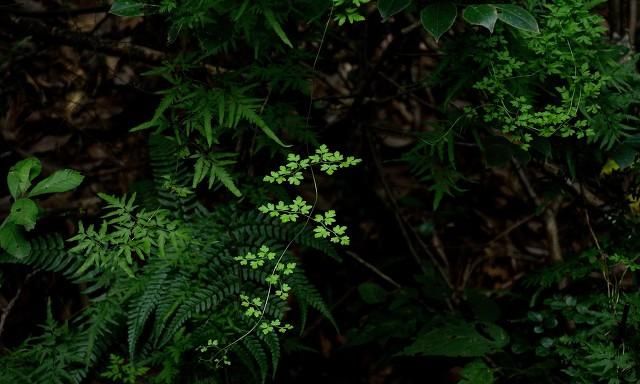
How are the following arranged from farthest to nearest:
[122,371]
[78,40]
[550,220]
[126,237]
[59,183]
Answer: [550,220]
[78,40]
[122,371]
[59,183]
[126,237]

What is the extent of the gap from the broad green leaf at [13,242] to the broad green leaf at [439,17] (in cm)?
188

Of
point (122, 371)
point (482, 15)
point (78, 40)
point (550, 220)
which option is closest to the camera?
point (482, 15)

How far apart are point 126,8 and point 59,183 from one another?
0.80 meters

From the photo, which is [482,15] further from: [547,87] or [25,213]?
[25,213]

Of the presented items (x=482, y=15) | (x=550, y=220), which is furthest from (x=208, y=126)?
(x=550, y=220)

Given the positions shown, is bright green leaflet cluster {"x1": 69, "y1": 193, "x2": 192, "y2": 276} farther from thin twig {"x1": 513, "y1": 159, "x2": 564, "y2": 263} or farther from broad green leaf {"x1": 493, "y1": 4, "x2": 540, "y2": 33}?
thin twig {"x1": 513, "y1": 159, "x2": 564, "y2": 263}

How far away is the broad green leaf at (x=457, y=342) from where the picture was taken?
255 centimetres

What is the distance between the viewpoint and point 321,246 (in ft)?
8.34

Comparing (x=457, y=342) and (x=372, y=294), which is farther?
(x=372, y=294)

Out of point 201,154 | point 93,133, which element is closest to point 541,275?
point 201,154

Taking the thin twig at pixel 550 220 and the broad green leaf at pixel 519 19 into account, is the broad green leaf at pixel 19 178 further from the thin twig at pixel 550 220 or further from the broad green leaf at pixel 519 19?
the thin twig at pixel 550 220

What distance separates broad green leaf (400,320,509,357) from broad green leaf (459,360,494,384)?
7 centimetres

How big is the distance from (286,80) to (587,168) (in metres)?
1.57

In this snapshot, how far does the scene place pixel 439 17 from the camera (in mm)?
1988
